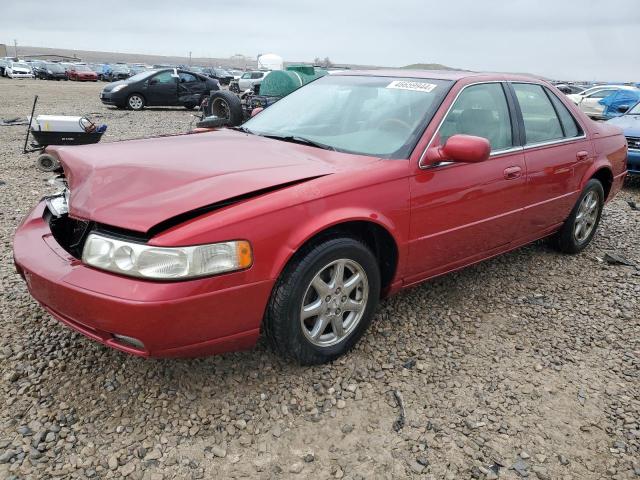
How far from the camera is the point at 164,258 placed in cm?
207

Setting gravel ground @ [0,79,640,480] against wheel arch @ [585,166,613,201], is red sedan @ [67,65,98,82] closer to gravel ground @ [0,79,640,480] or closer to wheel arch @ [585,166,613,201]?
gravel ground @ [0,79,640,480]

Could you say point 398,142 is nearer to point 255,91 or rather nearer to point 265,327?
point 265,327

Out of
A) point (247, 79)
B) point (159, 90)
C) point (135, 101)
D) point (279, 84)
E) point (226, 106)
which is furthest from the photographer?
point (247, 79)

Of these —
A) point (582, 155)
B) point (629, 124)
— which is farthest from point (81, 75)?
point (582, 155)

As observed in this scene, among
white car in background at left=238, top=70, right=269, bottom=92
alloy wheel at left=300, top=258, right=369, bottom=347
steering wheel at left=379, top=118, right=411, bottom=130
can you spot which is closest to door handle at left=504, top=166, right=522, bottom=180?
steering wheel at left=379, top=118, right=411, bottom=130

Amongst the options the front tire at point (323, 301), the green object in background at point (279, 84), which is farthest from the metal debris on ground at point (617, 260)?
the green object in background at point (279, 84)

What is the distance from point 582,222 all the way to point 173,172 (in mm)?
3640

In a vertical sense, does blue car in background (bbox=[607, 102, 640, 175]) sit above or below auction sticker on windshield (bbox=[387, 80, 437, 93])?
below

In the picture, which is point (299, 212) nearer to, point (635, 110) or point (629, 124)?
point (629, 124)

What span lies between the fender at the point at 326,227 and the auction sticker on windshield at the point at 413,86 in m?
1.01

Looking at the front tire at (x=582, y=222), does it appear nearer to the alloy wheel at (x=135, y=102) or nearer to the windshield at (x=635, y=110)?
the windshield at (x=635, y=110)

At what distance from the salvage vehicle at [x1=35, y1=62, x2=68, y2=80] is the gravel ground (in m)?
43.1

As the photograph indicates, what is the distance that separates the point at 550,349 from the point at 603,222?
322 cm

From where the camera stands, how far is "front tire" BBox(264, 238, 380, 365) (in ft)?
7.86
